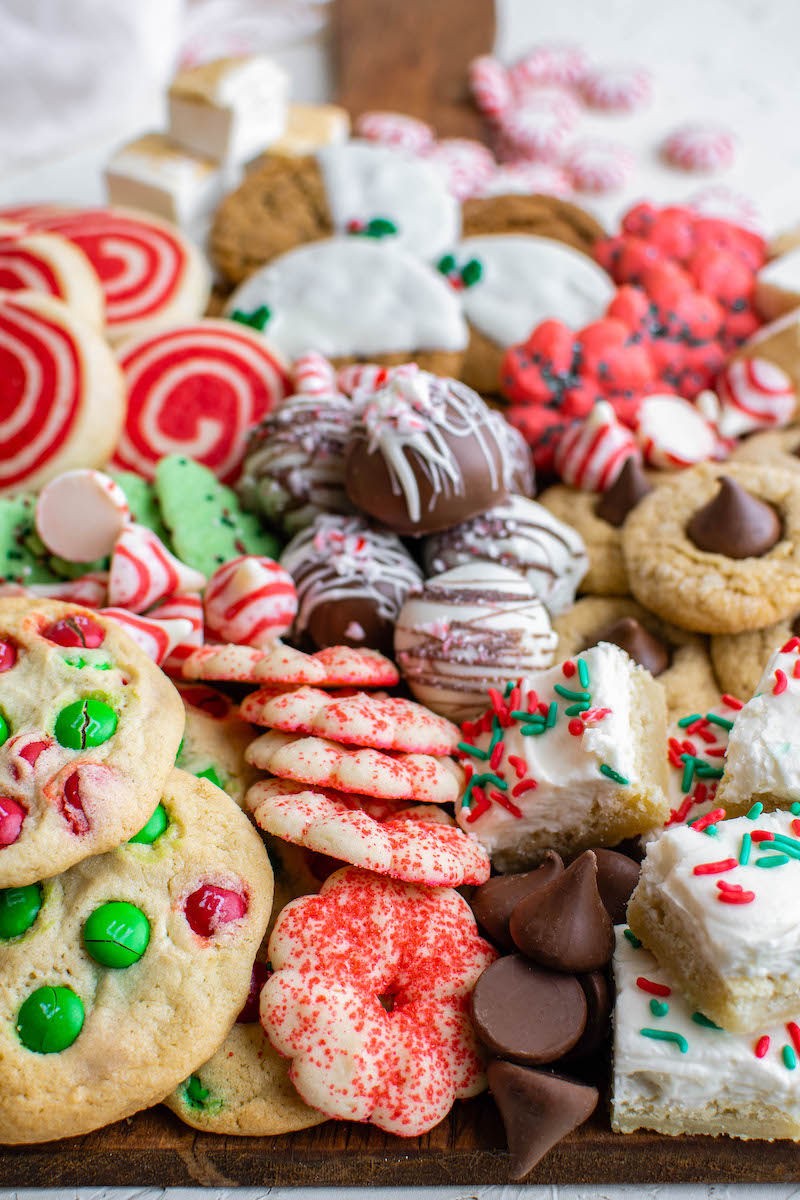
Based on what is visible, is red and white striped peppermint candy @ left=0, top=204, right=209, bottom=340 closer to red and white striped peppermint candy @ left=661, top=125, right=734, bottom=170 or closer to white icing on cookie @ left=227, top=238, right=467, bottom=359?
white icing on cookie @ left=227, top=238, right=467, bottom=359

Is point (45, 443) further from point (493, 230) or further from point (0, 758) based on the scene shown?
point (493, 230)

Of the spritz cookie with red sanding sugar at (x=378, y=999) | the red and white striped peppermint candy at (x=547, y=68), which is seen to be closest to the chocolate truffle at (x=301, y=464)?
the spritz cookie with red sanding sugar at (x=378, y=999)

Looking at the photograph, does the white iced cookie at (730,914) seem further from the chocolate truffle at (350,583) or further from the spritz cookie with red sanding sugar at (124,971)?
the chocolate truffle at (350,583)

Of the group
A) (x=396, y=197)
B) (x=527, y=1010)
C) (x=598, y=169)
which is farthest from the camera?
(x=598, y=169)

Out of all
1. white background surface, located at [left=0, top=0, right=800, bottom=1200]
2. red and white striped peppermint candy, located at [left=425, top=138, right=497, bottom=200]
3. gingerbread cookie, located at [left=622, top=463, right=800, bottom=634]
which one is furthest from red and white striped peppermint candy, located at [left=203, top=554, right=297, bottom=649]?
white background surface, located at [left=0, top=0, right=800, bottom=1200]

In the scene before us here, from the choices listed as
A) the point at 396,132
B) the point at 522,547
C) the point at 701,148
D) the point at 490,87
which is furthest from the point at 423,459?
the point at 490,87

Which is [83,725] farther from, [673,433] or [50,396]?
[673,433]

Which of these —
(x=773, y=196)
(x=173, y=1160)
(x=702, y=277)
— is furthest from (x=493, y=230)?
(x=173, y=1160)
